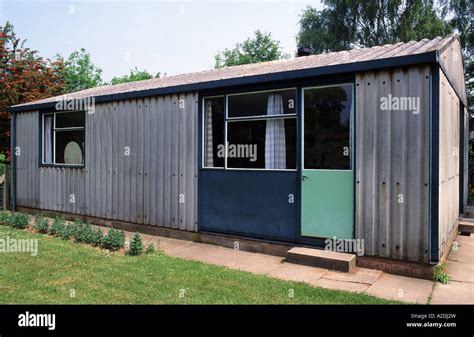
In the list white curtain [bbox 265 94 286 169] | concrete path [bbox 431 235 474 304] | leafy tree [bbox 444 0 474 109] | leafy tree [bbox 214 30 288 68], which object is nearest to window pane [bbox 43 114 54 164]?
white curtain [bbox 265 94 286 169]

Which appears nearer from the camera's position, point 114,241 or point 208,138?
point 114,241

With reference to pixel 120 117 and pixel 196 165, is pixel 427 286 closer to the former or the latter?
pixel 196 165

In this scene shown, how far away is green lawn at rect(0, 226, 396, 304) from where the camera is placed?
A: 3877 mm

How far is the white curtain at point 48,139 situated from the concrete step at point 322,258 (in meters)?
6.77

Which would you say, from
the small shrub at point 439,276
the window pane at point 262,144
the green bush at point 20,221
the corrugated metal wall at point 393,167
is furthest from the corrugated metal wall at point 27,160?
the small shrub at point 439,276

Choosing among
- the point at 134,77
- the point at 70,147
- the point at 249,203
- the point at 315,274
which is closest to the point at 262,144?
the point at 249,203

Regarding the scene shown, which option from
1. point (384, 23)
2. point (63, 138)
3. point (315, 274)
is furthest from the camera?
point (384, 23)

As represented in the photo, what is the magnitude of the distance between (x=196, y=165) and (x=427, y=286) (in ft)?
13.2

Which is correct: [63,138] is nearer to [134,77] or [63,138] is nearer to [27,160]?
[27,160]

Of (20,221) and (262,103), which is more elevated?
(262,103)

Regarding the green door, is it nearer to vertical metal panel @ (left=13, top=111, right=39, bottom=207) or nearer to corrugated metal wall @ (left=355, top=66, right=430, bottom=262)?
corrugated metal wall @ (left=355, top=66, right=430, bottom=262)

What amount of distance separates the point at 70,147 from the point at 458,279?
26.5 feet

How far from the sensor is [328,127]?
536 cm
